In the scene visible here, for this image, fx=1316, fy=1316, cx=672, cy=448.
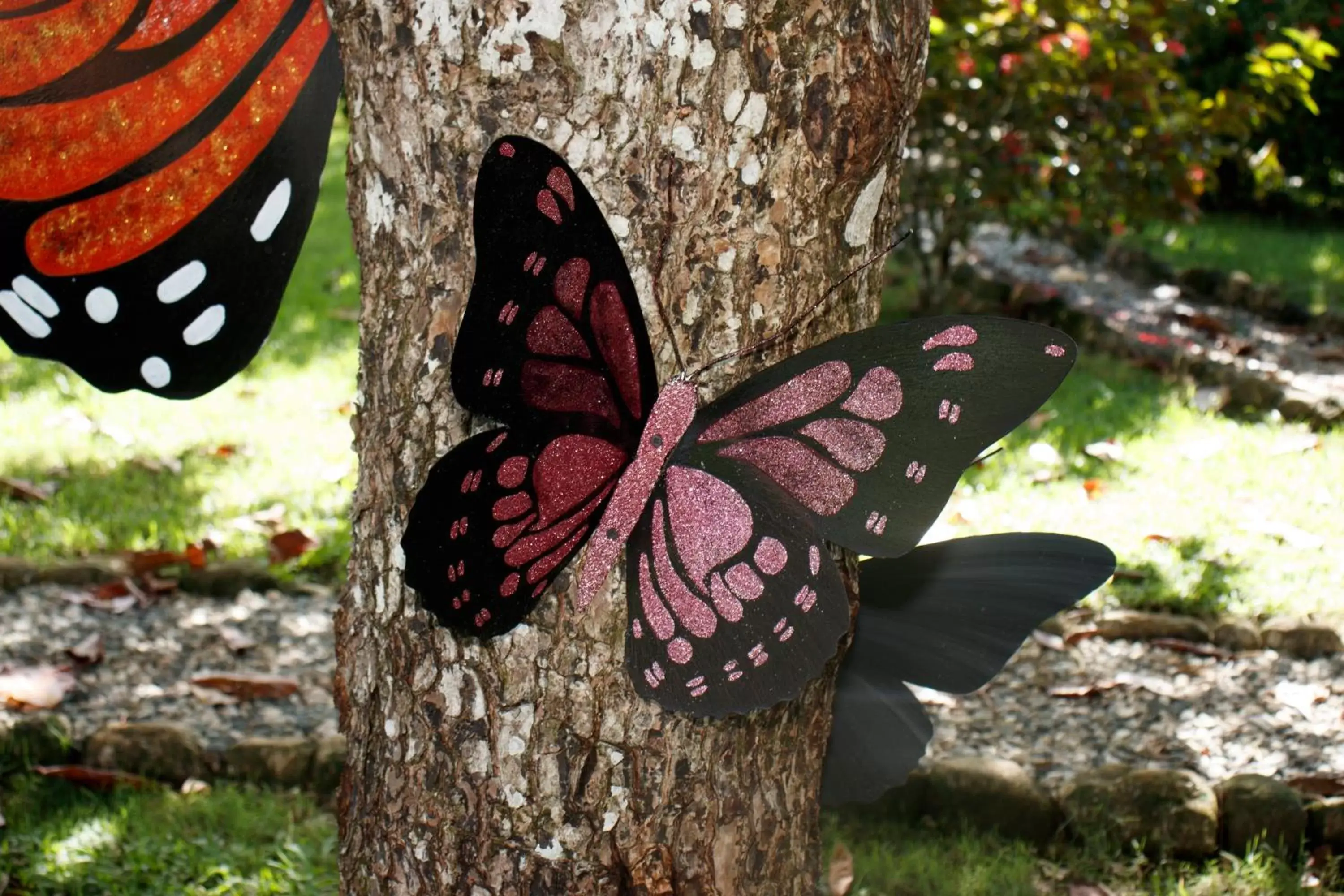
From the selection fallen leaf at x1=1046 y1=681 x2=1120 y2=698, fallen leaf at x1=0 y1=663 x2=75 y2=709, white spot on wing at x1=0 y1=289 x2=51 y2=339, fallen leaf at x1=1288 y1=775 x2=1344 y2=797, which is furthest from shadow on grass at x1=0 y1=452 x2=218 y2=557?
fallen leaf at x1=1288 y1=775 x2=1344 y2=797

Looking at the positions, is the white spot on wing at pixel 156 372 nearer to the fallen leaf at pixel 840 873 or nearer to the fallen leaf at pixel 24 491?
the fallen leaf at pixel 840 873

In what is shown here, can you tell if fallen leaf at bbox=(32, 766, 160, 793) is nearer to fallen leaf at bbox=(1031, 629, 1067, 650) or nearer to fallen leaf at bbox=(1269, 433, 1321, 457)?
fallen leaf at bbox=(1031, 629, 1067, 650)

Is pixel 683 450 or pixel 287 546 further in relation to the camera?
pixel 287 546

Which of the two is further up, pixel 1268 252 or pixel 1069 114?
pixel 1069 114

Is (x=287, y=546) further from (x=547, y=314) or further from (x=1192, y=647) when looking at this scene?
(x=547, y=314)

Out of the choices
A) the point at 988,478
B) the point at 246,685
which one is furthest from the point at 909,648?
the point at 988,478

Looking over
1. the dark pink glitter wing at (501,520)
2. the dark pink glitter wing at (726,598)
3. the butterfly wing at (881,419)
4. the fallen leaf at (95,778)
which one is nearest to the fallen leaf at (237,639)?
the fallen leaf at (95,778)

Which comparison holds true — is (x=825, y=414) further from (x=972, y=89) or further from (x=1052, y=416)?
(x=972, y=89)
